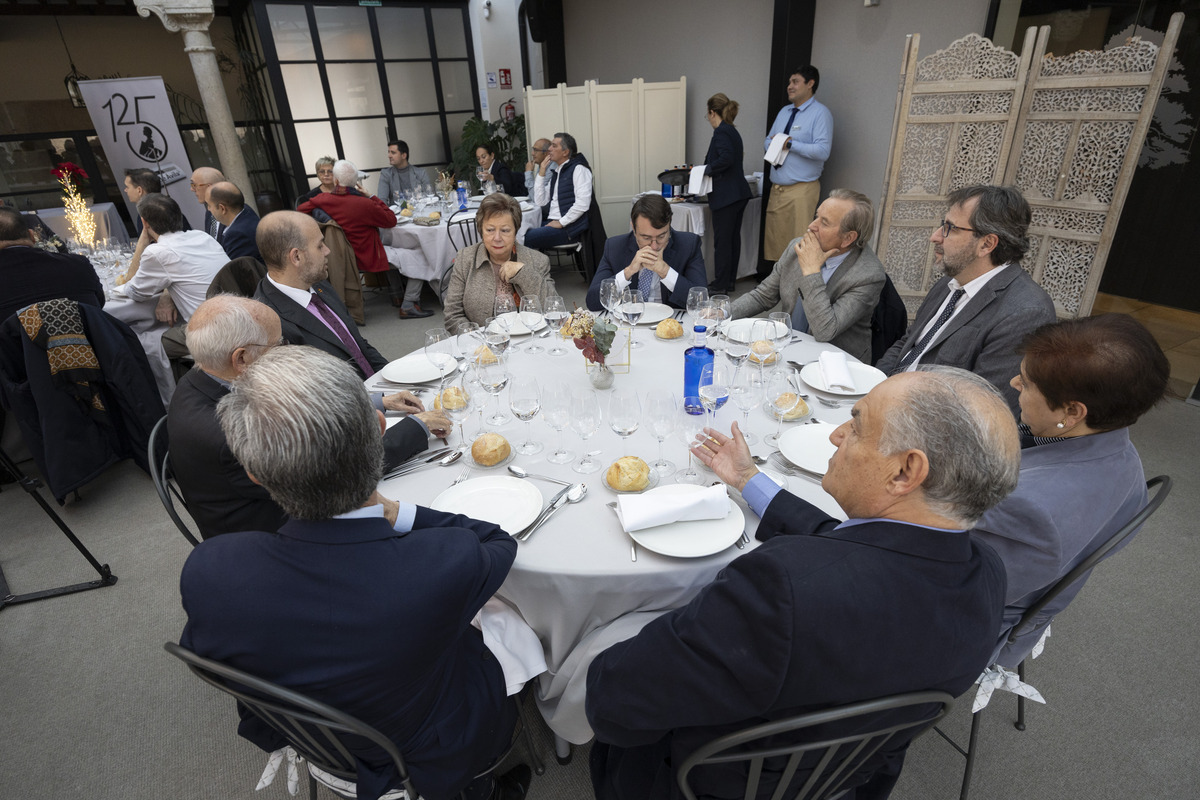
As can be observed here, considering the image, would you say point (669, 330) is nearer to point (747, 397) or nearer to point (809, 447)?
point (747, 397)

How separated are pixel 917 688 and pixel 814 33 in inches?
251

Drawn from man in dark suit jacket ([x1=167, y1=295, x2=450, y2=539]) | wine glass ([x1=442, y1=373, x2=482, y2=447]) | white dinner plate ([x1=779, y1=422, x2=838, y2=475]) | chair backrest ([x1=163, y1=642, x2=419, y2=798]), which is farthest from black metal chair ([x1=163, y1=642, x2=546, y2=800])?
white dinner plate ([x1=779, y1=422, x2=838, y2=475])

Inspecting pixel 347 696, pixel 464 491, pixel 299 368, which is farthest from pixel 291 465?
pixel 464 491

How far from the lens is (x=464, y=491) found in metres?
1.64

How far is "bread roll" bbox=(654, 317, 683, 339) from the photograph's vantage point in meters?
2.64

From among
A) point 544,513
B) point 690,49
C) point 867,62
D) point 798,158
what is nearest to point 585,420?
point 544,513

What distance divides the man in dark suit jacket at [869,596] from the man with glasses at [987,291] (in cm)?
136

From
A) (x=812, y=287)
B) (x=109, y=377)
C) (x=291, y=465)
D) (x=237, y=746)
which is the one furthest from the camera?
(x=109, y=377)

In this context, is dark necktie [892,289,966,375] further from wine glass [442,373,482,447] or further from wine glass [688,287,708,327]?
wine glass [442,373,482,447]

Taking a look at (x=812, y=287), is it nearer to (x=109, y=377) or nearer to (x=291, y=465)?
(x=291, y=465)

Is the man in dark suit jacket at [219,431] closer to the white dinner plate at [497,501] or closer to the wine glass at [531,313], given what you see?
the white dinner plate at [497,501]

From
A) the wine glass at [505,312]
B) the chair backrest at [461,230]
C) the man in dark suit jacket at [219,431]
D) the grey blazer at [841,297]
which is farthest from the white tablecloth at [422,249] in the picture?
the man in dark suit jacket at [219,431]

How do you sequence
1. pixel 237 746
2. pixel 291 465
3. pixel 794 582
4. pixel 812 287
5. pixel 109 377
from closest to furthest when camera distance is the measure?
pixel 794 582
pixel 291 465
pixel 237 746
pixel 812 287
pixel 109 377

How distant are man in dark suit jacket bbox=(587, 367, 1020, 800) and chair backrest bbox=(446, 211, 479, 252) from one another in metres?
4.96
